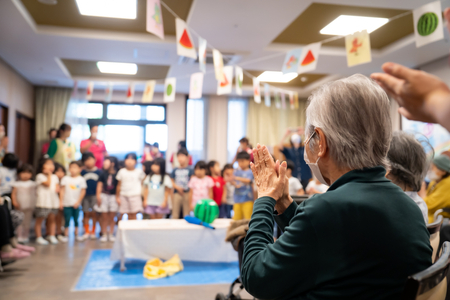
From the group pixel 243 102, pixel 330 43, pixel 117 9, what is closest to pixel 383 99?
pixel 117 9

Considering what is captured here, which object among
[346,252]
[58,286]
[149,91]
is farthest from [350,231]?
[149,91]

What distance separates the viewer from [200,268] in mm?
3461

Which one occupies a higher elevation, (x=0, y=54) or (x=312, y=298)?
(x=0, y=54)

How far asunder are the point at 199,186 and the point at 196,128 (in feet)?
13.8

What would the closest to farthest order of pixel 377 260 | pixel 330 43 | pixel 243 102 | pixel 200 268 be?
pixel 377 260 → pixel 200 268 → pixel 330 43 → pixel 243 102

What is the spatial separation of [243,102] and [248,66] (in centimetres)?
287

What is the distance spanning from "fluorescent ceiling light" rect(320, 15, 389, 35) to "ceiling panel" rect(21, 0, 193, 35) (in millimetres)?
1957

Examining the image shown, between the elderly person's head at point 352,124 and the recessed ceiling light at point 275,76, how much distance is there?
19.7 feet

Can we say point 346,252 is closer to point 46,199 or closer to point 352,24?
point 352,24

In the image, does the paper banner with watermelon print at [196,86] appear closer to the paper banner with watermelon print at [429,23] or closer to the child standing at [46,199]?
the child standing at [46,199]

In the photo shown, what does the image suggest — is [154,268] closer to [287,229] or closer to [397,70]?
[287,229]

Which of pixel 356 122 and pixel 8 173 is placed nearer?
pixel 356 122

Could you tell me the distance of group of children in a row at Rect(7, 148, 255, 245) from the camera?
4414 mm

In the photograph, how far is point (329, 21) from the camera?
448 cm
